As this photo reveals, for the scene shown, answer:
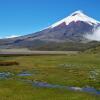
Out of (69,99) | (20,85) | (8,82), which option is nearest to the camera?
(69,99)

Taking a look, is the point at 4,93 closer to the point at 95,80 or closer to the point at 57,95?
the point at 57,95

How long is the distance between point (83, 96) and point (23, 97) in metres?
9.50

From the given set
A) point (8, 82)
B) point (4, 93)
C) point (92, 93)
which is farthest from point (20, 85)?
point (92, 93)

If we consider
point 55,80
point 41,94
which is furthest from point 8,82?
point 41,94

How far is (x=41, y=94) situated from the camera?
53656 millimetres

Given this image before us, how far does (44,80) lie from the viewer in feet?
242

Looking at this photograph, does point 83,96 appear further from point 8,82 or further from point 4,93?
point 8,82

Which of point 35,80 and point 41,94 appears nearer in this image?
point 41,94

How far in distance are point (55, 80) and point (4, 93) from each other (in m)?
21.8

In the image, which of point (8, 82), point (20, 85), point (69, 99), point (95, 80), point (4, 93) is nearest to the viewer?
point (69, 99)

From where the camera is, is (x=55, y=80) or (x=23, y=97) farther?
(x=55, y=80)

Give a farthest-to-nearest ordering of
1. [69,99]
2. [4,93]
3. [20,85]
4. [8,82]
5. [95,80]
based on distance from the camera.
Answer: [95,80], [8,82], [20,85], [4,93], [69,99]

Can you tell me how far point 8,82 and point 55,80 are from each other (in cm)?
1108

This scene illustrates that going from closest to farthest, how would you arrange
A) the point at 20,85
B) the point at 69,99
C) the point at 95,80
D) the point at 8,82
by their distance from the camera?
the point at 69,99 → the point at 20,85 → the point at 8,82 → the point at 95,80
